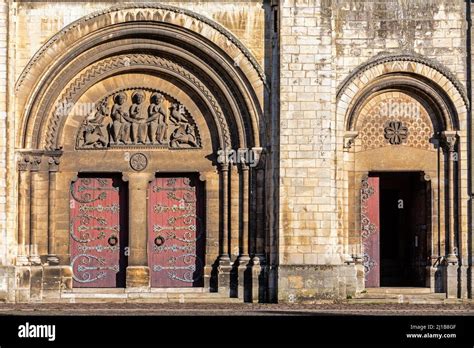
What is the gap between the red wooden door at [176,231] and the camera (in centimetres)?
3016

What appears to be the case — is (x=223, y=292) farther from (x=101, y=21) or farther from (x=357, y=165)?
(x=101, y=21)

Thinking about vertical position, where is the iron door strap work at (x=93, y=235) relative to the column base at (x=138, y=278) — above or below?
above

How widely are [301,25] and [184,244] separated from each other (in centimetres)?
554

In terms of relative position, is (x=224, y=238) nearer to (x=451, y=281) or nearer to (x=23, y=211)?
(x=23, y=211)

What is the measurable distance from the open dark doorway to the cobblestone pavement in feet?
7.78

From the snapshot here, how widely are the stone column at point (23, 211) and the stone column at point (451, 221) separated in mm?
9165

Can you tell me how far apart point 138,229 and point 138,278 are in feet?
3.54

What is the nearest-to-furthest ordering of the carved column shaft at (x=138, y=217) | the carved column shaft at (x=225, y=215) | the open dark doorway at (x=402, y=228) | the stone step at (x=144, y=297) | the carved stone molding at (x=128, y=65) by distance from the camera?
the stone step at (x=144, y=297), the carved stone molding at (x=128, y=65), the carved column shaft at (x=225, y=215), the carved column shaft at (x=138, y=217), the open dark doorway at (x=402, y=228)

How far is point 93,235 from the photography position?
30109 millimetres

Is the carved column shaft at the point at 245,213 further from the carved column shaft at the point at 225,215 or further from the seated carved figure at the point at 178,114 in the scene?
the seated carved figure at the point at 178,114

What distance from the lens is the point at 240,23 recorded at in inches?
1162

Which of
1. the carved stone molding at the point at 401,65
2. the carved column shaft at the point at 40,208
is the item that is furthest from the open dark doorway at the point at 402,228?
the carved column shaft at the point at 40,208

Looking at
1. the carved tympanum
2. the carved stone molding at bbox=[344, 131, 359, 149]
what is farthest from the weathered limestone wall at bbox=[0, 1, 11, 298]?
the carved stone molding at bbox=[344, 131, 359, 149]
